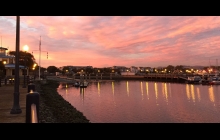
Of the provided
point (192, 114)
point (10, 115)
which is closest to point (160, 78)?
Result: point (192, 114)
